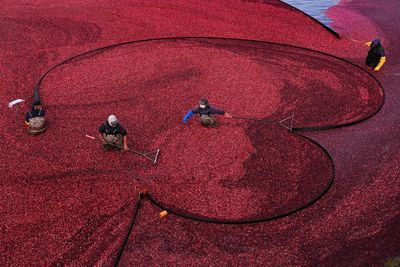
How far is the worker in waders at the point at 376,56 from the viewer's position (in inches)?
587

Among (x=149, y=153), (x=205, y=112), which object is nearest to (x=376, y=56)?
(x=205, y=112)

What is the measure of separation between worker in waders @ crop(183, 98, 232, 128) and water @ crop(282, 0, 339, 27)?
15.8 metres

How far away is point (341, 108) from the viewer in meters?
12.3

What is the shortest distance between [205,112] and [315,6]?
20.5m

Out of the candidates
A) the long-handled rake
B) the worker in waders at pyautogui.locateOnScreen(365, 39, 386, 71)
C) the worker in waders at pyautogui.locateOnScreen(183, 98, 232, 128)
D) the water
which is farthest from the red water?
the water

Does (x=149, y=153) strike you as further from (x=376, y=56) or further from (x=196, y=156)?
(x=376, y=56)

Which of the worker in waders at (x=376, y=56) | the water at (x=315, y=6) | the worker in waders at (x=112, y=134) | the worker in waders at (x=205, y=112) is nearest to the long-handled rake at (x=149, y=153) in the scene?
the worker in waders at (x=112, y=134)

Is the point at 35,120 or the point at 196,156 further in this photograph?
the point at 35,120

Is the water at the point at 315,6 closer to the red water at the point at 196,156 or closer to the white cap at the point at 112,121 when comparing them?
the red water at the point at 196,156

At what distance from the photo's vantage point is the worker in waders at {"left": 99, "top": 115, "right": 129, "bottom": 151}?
368 inches

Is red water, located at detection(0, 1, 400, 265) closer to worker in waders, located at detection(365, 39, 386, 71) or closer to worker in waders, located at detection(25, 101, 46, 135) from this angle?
worker in waders, located at detection(25, 101, 46, 135)

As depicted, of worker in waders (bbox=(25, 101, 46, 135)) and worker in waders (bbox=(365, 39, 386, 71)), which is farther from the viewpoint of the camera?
Result: worker in waders (bbox=(365, 39, 386, 71))

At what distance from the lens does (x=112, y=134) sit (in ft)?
31.2

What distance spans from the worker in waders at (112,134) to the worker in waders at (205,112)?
2.09m
